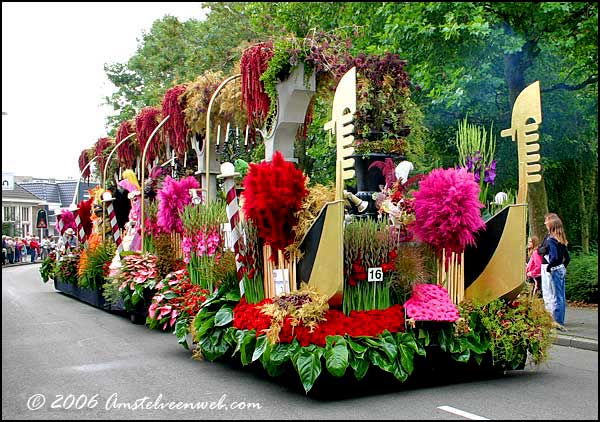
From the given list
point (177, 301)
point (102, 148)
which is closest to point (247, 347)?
point (177, 301)

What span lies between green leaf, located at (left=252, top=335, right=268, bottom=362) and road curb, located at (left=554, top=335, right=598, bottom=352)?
228 inches

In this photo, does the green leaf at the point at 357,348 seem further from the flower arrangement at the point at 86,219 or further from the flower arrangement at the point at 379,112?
the flower arrangement at the point at 86,219

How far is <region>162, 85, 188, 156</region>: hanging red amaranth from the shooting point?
13055mm

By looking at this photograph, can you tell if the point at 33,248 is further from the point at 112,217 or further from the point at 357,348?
the point at 357,348

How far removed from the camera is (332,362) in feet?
21.6

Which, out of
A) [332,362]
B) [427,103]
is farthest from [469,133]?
[427,103]

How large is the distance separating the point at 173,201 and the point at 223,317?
4039mm

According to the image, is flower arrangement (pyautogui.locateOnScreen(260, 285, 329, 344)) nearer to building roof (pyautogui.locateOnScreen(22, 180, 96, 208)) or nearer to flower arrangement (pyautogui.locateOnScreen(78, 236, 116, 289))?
flower arrangement (pyautogui.locateOnScreen(78, 236, 116, 289))

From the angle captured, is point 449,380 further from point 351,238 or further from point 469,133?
point 469,133

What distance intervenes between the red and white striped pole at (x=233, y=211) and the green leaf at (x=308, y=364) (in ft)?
5.21

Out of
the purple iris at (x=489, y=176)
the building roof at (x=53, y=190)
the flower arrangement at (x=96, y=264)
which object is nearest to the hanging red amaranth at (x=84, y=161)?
the flower arrangement at (x=96, y=264)

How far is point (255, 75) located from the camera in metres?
10.1

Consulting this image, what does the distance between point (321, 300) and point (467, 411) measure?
163 cm

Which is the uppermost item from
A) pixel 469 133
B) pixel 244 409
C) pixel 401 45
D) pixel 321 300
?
pixel 401 45
